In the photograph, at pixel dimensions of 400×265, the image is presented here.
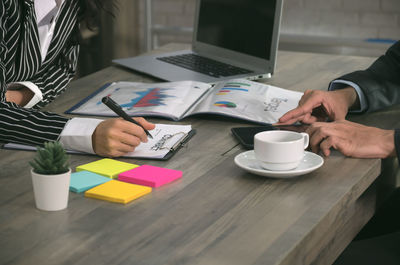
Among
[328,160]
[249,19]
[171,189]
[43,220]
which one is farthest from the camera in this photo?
[249,19]

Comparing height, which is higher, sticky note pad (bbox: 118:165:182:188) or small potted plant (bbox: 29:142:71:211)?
small potted plant (bbox: 29:142:71:211)

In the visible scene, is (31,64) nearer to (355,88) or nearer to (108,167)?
(108,167)

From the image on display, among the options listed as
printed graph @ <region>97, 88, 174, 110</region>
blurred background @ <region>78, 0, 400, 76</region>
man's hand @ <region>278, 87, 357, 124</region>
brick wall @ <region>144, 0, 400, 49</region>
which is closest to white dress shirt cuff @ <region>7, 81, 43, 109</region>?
printed graph @ <region>97, 88, 174, 110</region>

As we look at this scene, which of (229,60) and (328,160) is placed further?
(229,60)

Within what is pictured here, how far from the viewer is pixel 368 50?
11.8 ft

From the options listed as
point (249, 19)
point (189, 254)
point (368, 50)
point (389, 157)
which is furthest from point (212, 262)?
point (368, 50)

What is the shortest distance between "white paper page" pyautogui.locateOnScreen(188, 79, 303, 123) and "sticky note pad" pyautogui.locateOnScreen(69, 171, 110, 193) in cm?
41

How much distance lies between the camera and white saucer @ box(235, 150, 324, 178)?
101 centimetres

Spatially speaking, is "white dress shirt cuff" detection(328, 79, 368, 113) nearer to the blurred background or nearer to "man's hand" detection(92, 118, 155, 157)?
"man's hand" detection(92, 118, 155, 157)

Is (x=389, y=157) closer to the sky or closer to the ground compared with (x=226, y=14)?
closer to the ground

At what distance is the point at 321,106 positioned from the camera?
139 centimetres

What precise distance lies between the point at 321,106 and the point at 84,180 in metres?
0.64

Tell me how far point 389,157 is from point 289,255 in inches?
19.2

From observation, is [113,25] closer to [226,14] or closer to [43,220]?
[226,14]
